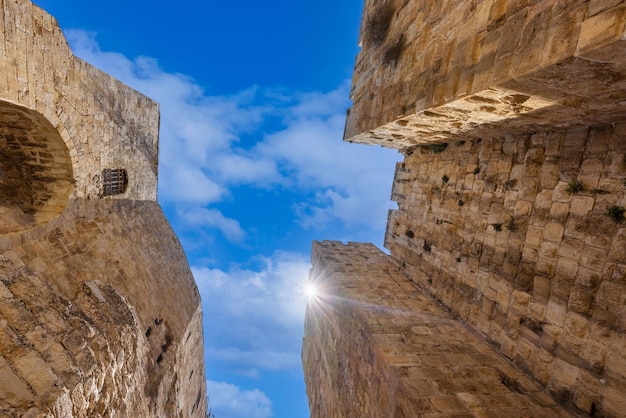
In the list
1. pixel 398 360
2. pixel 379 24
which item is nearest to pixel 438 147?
pixel 379 24

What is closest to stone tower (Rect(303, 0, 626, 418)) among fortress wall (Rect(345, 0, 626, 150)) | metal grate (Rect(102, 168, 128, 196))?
fortress wall (Rect(345, 0, 626, 150))

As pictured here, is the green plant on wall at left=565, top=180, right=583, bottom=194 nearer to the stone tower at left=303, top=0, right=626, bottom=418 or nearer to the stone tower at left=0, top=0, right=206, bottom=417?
the stone tower at left=303, top=0, right=626, bottom=418

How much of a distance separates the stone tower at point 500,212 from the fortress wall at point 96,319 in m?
4.25

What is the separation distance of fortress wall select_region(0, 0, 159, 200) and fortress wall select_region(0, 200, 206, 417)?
1.05 meters

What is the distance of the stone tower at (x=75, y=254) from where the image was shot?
4.11 m

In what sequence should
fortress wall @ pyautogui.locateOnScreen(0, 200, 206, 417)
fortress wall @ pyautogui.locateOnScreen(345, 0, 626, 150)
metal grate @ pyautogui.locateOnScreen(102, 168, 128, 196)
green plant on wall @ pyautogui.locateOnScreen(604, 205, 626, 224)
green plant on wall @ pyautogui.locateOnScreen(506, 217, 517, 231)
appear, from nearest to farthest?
fortress wall @ pyautogui.locateOnScreen(345, 0, 626, 150)
green plant on wall @ pyautogui.locateOnScreen(604, 205, 626, 224)
fortress wall @ pyautogui.locateOnScreen(0, 200, 206, 417)
green plant on wall @ pyautogui.locateOnScreen(506, 217, 517, 231)
metal grate @ pyautogui.locateOnScreen(102, 168, 128, 196)

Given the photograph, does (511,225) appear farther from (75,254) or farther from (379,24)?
(75,254)

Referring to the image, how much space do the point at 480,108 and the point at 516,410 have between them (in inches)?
153

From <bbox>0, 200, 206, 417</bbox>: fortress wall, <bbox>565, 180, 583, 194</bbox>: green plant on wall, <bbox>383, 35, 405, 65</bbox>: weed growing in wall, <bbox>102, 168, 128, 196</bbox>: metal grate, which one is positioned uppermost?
<bbox>383, 35, 405, 65</bbox>: weed growing in wall

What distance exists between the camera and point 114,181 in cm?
804

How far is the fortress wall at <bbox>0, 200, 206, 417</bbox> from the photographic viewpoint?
3.87m

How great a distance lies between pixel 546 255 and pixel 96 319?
23.8 ft

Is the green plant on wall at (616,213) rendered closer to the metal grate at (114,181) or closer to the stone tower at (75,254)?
the stone tower at (75,254)

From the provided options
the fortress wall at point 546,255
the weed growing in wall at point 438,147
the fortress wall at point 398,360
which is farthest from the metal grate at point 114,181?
the fortress wall at point 546,255
